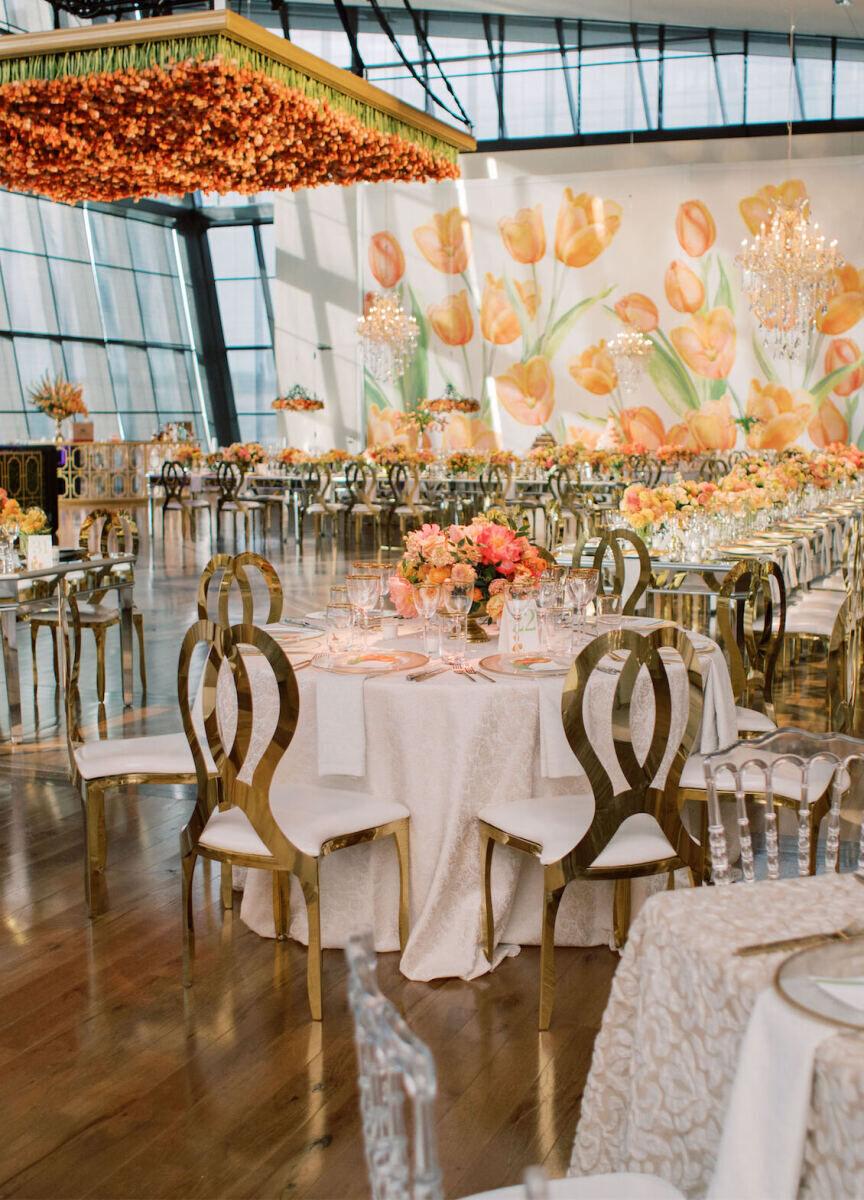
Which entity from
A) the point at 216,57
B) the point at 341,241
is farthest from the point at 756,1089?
the point at 341,241

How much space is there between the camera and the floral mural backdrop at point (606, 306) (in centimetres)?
1602

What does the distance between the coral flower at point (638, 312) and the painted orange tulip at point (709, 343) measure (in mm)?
437

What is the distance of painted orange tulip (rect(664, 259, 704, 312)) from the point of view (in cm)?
1664

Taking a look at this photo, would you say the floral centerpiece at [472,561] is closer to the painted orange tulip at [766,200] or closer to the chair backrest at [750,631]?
the chair backrest at [750,631]

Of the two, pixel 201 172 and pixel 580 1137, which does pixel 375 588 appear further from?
pixel 201 172

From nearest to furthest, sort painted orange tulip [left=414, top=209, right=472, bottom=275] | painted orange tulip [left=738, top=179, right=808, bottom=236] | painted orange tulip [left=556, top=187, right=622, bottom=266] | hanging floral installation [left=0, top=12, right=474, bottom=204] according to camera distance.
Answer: hanging floral installation [left=0, top=12, right=474, bottom=204] < painted orange tulip [left=738, top=179, right=808, bottom=236] < painted orange tulip [left=556, top=187, right=622, bottom=266] < painted orange tulip [left=414, top=209, right=472, bottom=275]

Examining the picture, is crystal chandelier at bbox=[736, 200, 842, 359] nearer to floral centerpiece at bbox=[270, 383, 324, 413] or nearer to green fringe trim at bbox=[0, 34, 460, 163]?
green fringe trim at bbox=[0, 34, 460, 163]

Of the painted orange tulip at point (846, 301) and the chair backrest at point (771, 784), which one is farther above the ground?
the painted orange tulip at point (846, 301)

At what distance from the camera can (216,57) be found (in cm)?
573

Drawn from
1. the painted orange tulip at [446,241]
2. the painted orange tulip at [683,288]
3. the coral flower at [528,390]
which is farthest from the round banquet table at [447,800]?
the painted orange tulip at [446,241]

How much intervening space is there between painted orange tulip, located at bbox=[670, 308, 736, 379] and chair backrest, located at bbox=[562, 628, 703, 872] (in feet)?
47.3

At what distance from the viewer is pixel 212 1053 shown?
2.73m

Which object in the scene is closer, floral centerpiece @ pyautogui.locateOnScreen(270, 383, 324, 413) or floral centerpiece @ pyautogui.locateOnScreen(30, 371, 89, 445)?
floral centerpiece @ pyautogui.locateOnScreen(30, 371, 89, 445)

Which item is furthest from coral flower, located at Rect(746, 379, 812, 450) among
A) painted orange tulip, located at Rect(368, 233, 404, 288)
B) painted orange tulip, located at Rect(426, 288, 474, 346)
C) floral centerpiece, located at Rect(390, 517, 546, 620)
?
floral centerpiece, located at Rect(390, 517, 546, 620)
